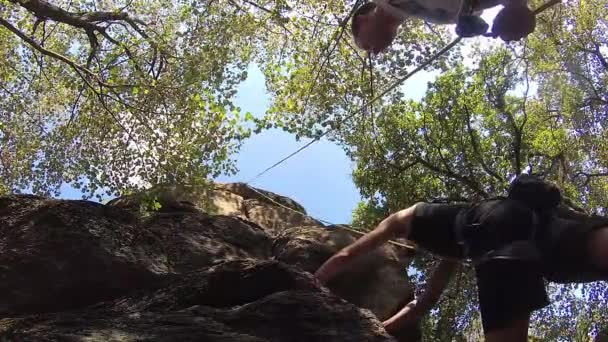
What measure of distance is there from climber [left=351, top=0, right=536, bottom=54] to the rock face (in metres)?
1.74

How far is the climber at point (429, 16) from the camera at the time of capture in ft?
12.3

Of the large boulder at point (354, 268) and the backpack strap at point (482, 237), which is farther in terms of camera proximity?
the large boulder at point (354, 268)

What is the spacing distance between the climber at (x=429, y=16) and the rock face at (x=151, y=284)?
1744 millimetres

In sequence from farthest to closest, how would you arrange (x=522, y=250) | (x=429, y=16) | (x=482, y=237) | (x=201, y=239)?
1. (x=201, y=239)
2. (x=429, y=16)
3. (x=482, y=237)
4. (x=522, y=250)

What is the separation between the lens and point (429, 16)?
4184mm

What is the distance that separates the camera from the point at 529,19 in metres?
3.77

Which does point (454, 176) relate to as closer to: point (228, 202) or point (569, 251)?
point (228, 202)

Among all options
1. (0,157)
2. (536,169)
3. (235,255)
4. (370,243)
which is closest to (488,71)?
(536,169)

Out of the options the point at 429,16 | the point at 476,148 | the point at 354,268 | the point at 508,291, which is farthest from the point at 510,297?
the point at 476,148

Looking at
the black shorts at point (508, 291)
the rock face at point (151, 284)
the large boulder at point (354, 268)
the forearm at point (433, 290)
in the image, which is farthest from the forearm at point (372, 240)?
the large boulder at point (354, 268)

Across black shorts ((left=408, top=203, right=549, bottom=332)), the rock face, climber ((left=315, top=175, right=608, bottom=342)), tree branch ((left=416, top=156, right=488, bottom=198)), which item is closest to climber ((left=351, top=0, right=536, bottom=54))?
climber ((left=315, top=175, right=608, bottom=342))

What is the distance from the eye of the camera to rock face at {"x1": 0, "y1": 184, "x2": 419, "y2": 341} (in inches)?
112

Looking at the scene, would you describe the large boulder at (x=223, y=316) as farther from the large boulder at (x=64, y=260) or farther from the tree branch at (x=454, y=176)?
the tree branch at (x=454, y=176)

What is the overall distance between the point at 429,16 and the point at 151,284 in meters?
2.77
